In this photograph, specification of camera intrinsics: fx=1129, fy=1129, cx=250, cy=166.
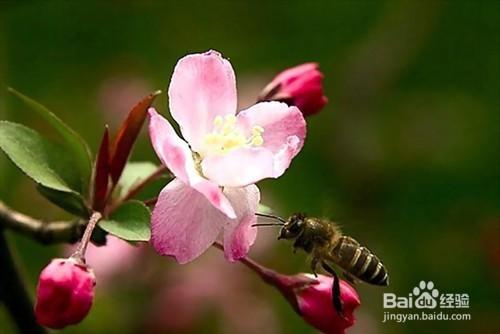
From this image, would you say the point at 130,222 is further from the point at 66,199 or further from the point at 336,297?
the point at 336,297

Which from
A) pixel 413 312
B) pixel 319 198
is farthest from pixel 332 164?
pixel 413 312

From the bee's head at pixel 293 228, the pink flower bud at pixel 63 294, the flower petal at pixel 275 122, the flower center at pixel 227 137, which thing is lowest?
A: the pink flower bud at pixel 63 294

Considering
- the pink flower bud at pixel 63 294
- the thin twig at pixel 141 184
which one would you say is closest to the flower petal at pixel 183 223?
the pink flower bud at pixel 63 294

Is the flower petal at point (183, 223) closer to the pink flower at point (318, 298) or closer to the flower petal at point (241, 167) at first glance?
the flower petal at point (241, 167)

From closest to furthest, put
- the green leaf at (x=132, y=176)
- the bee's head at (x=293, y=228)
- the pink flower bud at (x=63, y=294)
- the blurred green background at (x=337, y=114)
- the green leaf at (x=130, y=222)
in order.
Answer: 1. the pink flower bud at (x=63, y=294)
2. the green leaf at (x=130, y=222)
3. the bee's head at (x=293, y=228)
4. the green leaf at (x=132, y=176)
5. the blurred green background at (x=337, y=114)

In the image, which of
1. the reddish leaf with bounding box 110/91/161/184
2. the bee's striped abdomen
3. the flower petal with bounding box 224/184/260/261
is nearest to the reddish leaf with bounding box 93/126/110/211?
the reddish leaf with bounding box 110/91/161/184

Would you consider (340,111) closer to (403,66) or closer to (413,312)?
(403,66)

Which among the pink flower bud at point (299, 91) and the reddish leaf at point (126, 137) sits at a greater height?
the pink flower bud at point (299, 91)

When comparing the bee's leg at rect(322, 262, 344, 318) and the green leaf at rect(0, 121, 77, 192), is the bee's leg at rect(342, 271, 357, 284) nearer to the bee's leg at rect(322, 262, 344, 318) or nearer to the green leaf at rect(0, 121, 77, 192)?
the bee's leg at rect(322, 262, 344, 318)
